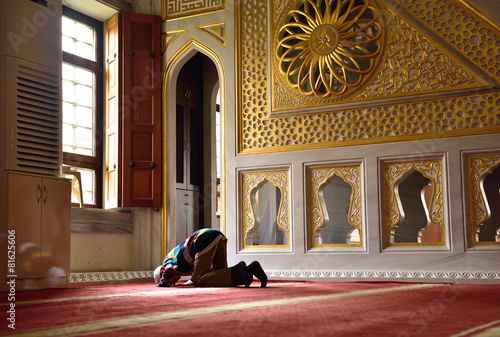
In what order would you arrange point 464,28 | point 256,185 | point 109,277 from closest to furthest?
point 464,28 < point 109,277 < point 256,185

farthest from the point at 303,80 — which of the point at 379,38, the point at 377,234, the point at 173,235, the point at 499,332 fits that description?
the point at 499,332

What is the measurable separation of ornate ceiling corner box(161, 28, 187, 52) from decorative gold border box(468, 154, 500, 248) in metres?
3.78

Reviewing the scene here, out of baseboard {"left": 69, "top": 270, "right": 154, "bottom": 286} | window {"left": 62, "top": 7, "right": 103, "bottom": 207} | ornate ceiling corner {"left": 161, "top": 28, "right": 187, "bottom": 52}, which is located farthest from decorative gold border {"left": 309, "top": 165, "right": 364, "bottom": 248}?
window {"left": 62, "top": 7, "right": 103, "bottom": 207}

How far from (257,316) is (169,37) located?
18.7ft

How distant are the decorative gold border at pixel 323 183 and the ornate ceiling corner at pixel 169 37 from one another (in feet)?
7.96

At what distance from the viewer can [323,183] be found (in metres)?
6.83

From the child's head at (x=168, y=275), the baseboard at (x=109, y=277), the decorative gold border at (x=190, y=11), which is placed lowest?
the baseboard at (x=109, y=277)

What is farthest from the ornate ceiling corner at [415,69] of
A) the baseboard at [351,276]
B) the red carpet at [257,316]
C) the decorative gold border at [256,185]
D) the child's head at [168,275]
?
the red carpet at [257,316]

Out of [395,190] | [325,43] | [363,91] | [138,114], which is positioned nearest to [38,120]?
[138,114]

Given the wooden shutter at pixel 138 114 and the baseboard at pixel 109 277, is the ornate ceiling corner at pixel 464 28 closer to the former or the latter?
the wooden shutter at pixel 138 114

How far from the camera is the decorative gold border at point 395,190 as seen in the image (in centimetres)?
629

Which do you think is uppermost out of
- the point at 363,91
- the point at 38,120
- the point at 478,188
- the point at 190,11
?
the point at 190,11

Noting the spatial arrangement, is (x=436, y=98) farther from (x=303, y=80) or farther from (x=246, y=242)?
(x=246, y=242)

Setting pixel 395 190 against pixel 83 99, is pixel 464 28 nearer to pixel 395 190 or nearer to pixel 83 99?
pixel 395 190
